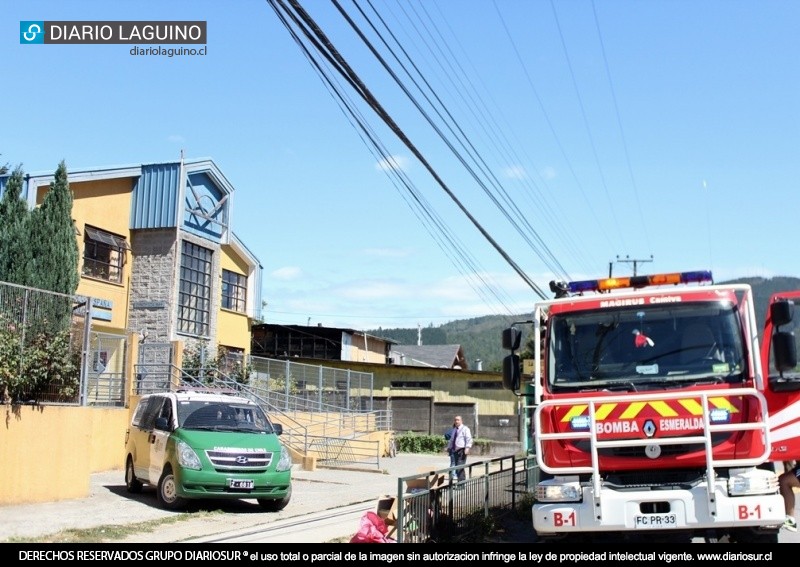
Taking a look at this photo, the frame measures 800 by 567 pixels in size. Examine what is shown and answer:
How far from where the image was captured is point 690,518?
26.6 feet

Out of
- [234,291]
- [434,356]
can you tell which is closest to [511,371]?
[234,291]

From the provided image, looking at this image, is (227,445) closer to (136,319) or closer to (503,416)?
(136,319)

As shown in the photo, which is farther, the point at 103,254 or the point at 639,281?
the point at 103,254

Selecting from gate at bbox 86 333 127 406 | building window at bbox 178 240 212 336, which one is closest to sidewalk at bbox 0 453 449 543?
gate at bbox 86 333 127 406

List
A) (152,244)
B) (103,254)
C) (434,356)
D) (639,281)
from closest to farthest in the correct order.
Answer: (639,281), (103,254), (152,244), (434,356)

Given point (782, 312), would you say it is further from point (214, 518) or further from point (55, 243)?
point (55, 243)

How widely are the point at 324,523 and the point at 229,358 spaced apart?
60.4ft

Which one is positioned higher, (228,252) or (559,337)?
(228,252)

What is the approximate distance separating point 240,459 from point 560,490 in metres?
6.71

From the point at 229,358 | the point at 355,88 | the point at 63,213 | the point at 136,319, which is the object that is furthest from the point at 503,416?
the point at 355,88

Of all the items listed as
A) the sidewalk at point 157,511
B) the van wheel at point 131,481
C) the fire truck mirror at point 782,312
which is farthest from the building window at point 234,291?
the fire truck mirror at point 782,312

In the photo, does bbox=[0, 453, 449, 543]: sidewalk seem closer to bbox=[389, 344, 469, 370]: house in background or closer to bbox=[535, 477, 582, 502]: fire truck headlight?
bbox=[535, 477, 582, 502]: fire truck headlight

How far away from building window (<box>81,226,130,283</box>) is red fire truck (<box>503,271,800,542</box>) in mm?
20554

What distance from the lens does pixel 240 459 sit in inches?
541
